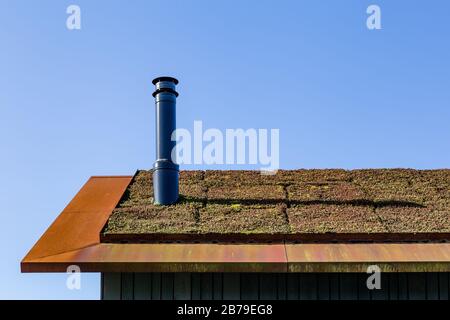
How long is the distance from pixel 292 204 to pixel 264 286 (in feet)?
5.52

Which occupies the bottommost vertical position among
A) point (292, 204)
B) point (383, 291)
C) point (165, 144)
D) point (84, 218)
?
point (383, 291)

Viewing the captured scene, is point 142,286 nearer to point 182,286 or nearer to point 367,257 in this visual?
point 182,286

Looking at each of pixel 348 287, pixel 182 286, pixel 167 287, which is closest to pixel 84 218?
pixel 167 287

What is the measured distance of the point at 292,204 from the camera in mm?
9977

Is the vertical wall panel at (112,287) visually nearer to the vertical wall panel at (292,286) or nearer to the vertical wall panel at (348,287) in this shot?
the vertical wall panel at (292,286)

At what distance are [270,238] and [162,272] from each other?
1482 millimetres

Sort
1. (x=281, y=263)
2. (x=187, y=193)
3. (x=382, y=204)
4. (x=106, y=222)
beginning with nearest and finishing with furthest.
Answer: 1. (x=281, y=263)
2. (x=106, y=222)
3. (x=382, y=204)
4. (x=187, y=193)

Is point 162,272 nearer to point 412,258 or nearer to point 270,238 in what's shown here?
point 270,238

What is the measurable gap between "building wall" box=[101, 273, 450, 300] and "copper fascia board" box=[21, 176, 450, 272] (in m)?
0.44

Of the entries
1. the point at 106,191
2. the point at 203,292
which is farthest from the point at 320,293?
the point at 106,191

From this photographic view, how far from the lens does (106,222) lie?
365 inches

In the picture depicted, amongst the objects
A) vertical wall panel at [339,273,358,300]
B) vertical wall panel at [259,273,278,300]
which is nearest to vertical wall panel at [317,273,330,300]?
vertical wall panel at [339,273,358,300]

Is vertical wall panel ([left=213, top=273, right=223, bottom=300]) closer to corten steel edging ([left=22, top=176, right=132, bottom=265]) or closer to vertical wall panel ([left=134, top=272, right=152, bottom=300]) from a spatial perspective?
vertical wall panel ([left=134, top=272, right=152, bottom=300])

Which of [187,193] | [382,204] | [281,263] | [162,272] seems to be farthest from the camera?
[187,193]
